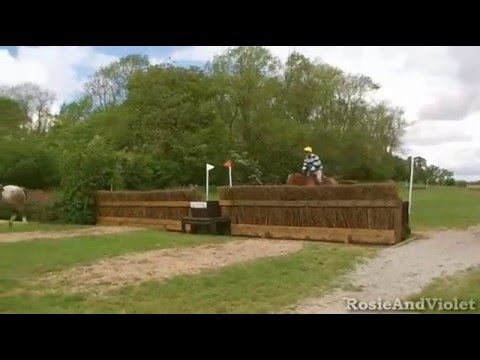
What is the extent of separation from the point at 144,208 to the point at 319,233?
4.93 ft

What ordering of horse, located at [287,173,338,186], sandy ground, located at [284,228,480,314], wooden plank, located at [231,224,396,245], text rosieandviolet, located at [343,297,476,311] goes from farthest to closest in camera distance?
wooden plank, located at [231,224,396,245] → horse, located at [287,173,338,186] → sandy ground, located at [284,228,480,314] → text rosieandviolet, located at [343,297,476,311]

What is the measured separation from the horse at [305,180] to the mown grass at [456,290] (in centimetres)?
117

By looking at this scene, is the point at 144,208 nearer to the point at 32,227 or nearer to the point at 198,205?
the point at 198,205

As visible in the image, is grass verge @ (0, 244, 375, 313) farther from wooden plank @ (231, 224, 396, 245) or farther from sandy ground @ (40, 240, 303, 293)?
wooden plank @ (231, 224, 396, 245)

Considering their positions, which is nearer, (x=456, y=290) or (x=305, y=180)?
(x=456, y=290)

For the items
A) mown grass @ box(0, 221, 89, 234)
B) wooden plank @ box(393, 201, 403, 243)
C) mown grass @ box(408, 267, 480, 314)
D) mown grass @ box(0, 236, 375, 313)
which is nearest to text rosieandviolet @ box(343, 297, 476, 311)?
mown grass @ box(408, 267, 480, 314)

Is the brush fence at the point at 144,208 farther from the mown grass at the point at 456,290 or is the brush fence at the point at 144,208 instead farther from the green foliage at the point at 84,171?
the mown grass at the point at 456,290

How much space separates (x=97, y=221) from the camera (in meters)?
4.52

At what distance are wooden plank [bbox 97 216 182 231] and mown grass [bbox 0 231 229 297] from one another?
17cm

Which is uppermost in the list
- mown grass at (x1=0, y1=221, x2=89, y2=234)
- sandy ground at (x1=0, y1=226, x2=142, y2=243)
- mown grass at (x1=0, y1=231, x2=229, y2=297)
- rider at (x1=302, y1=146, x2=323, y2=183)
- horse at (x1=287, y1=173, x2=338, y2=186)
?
rider at (x1=302, y1=146, x2=323, y2=183)

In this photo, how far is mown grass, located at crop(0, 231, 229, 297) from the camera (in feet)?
8.79

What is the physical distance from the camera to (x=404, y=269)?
2555 millimetres

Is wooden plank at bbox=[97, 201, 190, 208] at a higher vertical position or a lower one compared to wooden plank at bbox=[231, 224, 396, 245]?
higher

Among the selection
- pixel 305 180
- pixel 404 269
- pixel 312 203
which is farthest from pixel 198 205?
pixel 404 269
